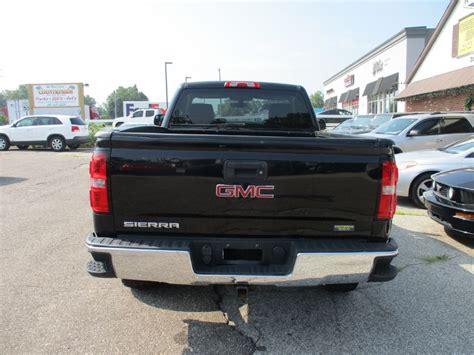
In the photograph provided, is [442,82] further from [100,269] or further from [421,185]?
[100,269]

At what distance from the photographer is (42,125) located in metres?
18.9

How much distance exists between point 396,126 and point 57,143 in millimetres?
15165

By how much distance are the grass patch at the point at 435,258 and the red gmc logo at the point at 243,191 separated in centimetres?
294

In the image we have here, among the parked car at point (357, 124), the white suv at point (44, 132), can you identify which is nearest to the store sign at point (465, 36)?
the parked car at point (357, 124)

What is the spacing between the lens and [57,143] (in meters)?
18.8

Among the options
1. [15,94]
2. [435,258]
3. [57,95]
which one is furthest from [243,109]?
[15,94]

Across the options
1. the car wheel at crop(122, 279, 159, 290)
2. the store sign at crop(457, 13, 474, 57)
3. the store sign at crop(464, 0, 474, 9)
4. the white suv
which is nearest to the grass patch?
the car wheel at crop(122, 279, 159, 290)

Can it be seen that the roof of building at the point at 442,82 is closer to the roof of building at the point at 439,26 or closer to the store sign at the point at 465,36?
the store sign at the point at 465,36

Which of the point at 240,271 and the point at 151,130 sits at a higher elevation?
the point at 151,130

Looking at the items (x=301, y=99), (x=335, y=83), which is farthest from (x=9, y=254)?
(x=335, y=83)

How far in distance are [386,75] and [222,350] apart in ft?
121

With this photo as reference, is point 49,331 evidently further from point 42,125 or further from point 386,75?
point 386,75

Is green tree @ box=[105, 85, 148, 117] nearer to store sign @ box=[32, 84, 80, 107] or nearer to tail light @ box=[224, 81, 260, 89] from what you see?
store sign @ box=[32, 84, 80, 107]

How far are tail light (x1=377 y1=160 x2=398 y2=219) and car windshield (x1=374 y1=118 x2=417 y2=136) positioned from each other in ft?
29.9
